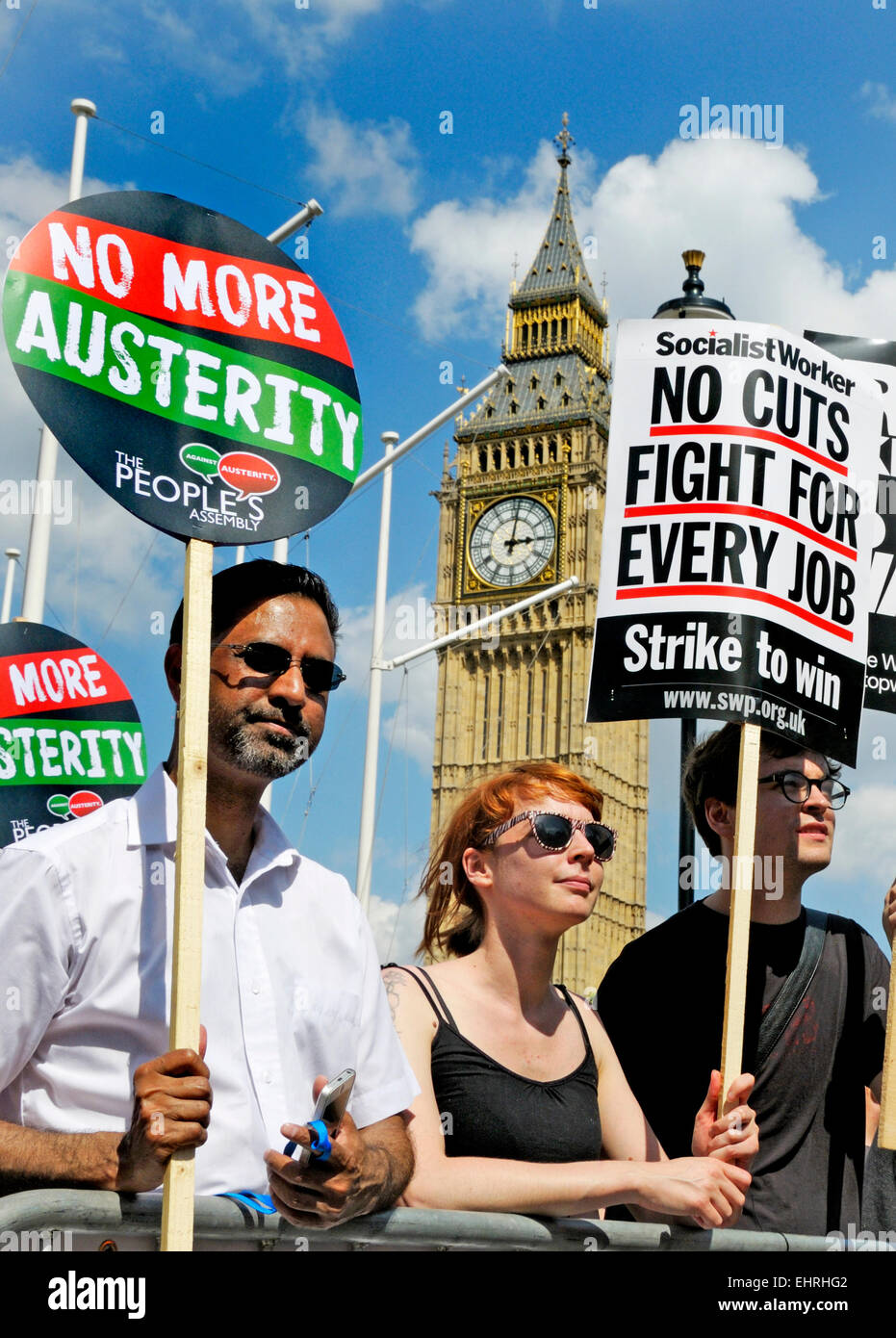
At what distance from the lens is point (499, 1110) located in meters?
3.28

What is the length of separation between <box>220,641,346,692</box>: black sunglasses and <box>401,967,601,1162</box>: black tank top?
0.85m

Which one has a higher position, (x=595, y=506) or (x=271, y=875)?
(x=595, y=506)

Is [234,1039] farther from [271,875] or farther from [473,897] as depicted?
[473,897]

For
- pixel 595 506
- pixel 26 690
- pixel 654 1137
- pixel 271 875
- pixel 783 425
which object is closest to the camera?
pixel 271 875

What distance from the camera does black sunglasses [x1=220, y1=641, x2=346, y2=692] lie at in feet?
9.53

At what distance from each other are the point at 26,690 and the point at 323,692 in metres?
3.63

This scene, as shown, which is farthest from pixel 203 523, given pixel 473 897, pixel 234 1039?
pixel 473 897

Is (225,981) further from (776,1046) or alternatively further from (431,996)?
(776,1046)

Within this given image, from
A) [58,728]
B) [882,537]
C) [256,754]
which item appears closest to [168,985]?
[256,754]

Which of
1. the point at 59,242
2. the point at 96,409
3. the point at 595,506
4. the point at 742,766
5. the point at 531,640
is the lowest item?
the point at 742,766

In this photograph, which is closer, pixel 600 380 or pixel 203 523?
pixel 203 523

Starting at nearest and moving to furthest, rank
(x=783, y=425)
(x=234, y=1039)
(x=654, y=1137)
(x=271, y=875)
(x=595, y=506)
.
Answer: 1. (x=234, y=1039)
2. (x=271, y=875)
3. (x=654, y=1137)
4. (x=783, y=425)
5. (x=595, y=506)

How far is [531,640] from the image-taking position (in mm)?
59125

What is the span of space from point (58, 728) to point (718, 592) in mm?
3315
